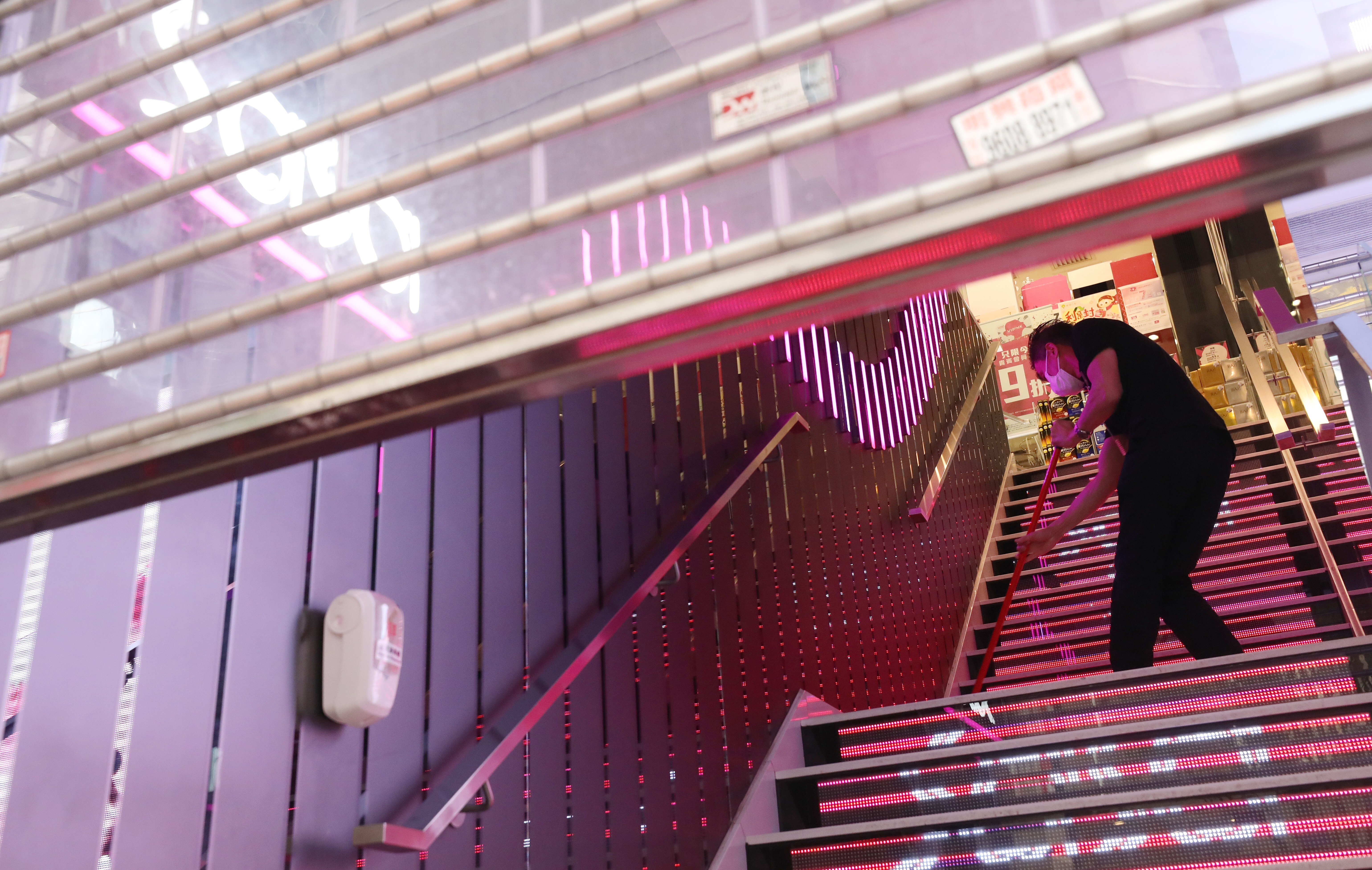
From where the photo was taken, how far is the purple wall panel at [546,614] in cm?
321

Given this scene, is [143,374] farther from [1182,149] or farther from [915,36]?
[1182,149]

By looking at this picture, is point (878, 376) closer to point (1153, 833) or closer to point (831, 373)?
point (831, 373)

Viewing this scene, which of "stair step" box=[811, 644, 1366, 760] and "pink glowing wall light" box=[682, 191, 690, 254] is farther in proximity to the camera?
"stair step" box=[811, 644, 1366, 760]

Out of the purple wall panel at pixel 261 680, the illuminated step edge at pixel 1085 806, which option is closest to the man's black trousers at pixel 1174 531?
the illuminated step edge at pixel 1085 806

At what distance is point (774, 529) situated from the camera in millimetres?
5145

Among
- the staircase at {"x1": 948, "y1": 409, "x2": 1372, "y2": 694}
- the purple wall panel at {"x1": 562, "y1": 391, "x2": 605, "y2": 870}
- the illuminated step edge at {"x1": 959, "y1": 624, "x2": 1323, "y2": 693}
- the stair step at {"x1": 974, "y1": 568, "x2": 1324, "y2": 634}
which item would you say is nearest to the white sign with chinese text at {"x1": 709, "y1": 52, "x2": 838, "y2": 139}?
the purple wall panel at {"x1": 562, "y1": 391, "x2": 605, "y2": 870}

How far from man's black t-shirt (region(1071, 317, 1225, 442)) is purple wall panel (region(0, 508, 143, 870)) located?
3.56m

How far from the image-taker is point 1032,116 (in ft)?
3.98

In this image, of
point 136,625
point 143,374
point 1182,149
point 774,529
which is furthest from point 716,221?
point 774,529

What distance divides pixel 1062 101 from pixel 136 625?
75.9 inches

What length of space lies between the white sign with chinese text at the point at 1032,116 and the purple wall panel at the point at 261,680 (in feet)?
5.19

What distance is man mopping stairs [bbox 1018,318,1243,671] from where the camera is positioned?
14.0 ft

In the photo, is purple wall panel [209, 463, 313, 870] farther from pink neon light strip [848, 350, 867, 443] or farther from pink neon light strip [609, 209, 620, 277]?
pink neon light strip [848, 350, 867, 443]

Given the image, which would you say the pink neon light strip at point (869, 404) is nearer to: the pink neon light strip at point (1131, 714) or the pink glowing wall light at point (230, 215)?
the pink neon light strip at point (1131, 714)
